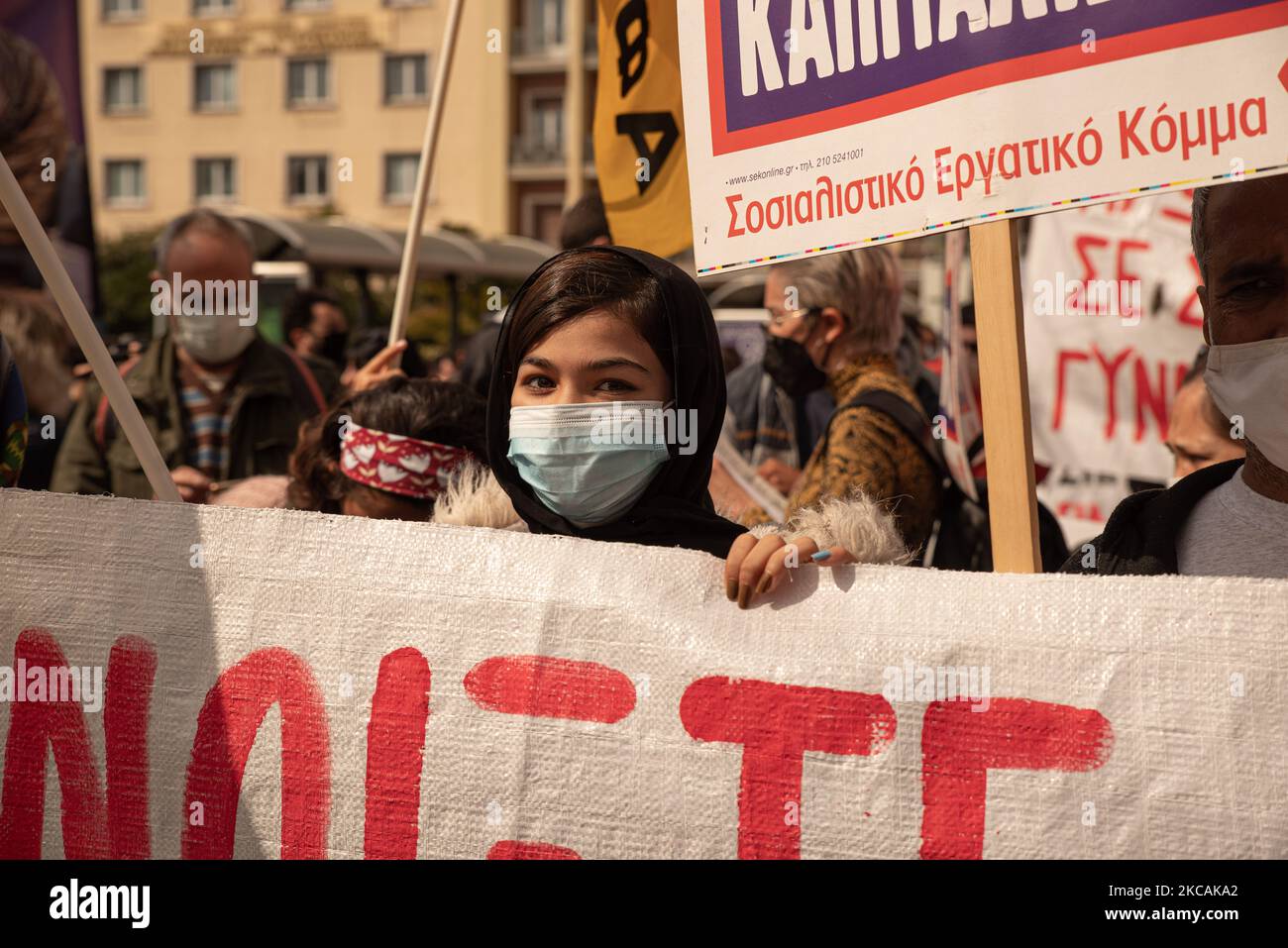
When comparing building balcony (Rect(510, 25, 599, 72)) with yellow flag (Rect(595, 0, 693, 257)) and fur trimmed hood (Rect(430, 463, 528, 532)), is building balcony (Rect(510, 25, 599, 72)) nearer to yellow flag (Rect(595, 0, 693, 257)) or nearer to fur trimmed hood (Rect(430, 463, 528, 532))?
yellow flag (Rect(595, 0, 693, 257))

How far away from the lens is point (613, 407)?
235 centimetres

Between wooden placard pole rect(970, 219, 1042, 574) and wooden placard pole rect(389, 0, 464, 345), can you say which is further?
wooden placard pole rect(389, 0, 464, 345)

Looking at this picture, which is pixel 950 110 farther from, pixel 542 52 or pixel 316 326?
pixel 542 52

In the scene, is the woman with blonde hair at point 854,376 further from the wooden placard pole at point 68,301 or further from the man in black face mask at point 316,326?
the man in black face mask at point 316,326

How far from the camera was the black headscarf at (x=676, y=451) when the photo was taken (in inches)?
93.4

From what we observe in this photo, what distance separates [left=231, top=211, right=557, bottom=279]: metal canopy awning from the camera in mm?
15008

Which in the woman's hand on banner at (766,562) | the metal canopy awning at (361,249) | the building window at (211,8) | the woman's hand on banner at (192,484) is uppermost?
the building window at (211,8)

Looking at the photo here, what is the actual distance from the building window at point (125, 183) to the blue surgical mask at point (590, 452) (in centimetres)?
4807

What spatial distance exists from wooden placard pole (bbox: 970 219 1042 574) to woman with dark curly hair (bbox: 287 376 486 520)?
1.13m

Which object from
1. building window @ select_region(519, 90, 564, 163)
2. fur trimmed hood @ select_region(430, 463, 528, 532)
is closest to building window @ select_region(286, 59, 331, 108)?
building window @ select_region(519, 90, 564, 163)

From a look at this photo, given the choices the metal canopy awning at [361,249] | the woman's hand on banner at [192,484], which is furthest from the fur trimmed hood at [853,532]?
the metal canopy awning at [361,249]

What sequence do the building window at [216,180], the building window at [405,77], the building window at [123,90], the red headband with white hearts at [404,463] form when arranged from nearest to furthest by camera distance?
the red headband with white hearts at [404,463] < the building window at [405,77] < the building window at [216,180] < the building window at [123,90]

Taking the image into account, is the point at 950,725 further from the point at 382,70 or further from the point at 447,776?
the point at 382,70

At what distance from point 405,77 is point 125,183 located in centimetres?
977
